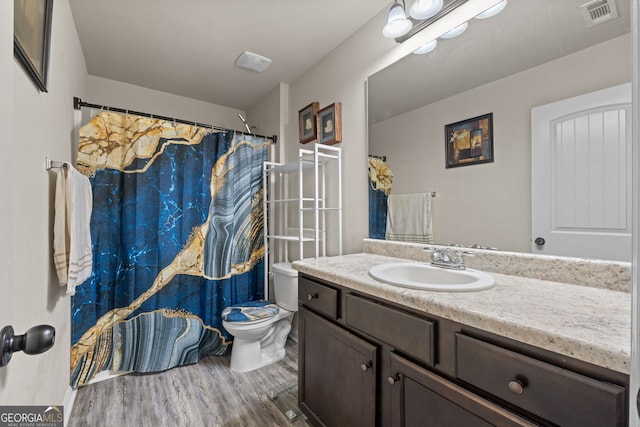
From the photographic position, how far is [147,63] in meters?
2.28

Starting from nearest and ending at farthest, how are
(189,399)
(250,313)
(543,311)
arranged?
(543,311) → (189,399) → (250,313)

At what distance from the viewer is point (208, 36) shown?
1.95m

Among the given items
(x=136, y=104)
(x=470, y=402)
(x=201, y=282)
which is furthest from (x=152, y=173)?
(x=470, y=402)

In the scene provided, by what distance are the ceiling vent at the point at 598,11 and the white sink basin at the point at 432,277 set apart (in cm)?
99

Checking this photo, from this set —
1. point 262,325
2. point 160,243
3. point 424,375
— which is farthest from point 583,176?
point 160,243

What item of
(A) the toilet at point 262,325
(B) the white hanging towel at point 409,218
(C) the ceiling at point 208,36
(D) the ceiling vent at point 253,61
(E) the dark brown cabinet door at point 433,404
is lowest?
(A) the toilet at point 262,325

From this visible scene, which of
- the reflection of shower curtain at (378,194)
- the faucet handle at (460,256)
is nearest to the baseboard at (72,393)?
the reflection of shower curtain at (378,194)

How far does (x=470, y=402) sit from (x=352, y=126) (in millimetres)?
1656

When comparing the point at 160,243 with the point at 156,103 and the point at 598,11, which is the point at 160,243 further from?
the point at 598,11

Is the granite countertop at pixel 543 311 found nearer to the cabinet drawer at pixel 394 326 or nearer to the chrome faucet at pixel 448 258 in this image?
the cabinet drawer at pixel 394 326

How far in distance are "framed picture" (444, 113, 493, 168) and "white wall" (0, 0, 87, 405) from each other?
1.52 meters

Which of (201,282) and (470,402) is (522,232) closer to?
(470,402)

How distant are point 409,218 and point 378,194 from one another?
280 mm

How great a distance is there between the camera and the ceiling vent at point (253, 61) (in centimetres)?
216
